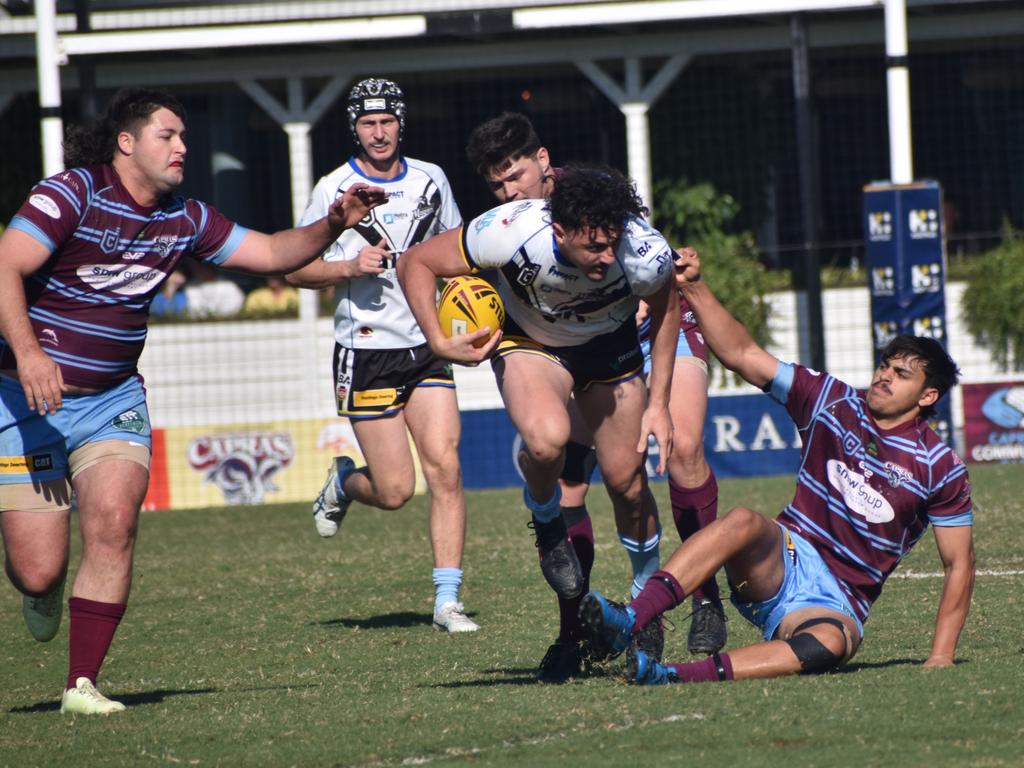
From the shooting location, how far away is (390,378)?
302 inches

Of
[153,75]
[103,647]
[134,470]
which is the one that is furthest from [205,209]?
[153,75]

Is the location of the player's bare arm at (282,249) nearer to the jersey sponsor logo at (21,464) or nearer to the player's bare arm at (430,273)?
the player's bare arm at (430,273)

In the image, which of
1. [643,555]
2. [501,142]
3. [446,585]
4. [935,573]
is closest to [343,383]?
[446,585]

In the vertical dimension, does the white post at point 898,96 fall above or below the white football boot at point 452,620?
above

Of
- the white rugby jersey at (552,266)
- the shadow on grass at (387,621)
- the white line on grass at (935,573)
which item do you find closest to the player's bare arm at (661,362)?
the white rugby jersey at (552,266)

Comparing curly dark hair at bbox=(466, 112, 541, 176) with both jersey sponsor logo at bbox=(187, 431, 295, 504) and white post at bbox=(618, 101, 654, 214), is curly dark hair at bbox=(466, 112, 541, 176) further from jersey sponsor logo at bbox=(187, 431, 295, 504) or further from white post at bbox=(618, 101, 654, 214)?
white post at bbox=(618, 101, 654, 214)

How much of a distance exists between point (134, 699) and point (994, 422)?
34.7ft

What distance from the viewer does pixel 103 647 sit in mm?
5453

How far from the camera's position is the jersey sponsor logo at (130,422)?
5.55 metres

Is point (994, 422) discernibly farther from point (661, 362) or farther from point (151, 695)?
point (151, 695)

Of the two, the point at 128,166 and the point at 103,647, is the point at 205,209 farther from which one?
the point at 103,647

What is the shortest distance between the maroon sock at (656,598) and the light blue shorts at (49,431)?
6.15 ft

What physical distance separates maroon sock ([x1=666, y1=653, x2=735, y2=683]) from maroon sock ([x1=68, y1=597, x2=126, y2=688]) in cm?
191

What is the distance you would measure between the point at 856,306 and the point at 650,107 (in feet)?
10.5
